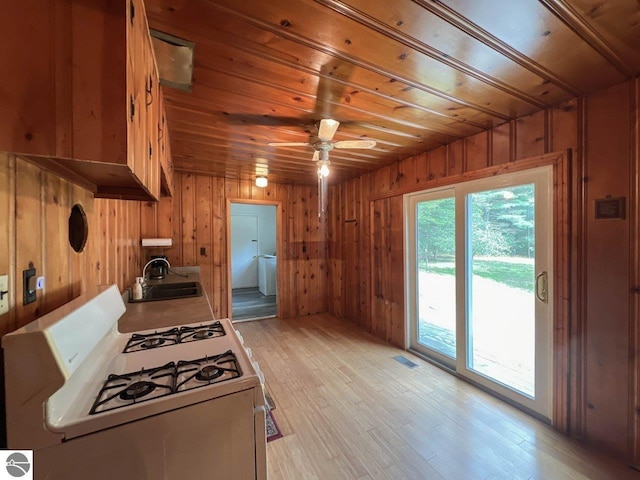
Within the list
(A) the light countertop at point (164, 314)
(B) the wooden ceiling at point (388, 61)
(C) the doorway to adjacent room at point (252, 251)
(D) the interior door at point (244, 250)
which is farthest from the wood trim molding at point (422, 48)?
(D) the interior door at point (244, 250)

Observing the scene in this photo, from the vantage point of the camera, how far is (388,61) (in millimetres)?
1410

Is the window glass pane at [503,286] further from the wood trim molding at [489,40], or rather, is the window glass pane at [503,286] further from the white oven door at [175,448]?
the white oven door at [175,448]

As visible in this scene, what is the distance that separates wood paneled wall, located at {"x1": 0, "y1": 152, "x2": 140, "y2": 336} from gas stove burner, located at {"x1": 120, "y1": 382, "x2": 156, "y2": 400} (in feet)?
1.26

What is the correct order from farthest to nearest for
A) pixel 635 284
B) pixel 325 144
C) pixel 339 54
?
pixel 325 144, pixel 635 284, pixel 339 54

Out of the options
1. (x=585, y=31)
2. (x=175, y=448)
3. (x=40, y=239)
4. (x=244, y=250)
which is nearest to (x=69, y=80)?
(x=40, y=239)

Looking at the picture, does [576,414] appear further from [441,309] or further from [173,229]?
[173,229]

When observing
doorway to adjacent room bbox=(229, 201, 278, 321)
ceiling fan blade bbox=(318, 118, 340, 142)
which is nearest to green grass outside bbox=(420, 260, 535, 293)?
ceiling fan blade bbox=(318, 118, 340, 142)

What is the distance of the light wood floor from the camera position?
160 cm

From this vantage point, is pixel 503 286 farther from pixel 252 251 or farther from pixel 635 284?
pixel 252 251

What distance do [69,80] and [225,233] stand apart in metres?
3.57

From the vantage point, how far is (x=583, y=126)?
1779 millimetres

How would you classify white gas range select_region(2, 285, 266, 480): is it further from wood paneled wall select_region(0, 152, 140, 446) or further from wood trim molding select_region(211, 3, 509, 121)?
wood trim molding select_region(211, 3, 509, 121)

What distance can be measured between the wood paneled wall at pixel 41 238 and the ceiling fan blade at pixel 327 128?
151 cm

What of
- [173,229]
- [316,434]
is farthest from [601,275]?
[173,229]
